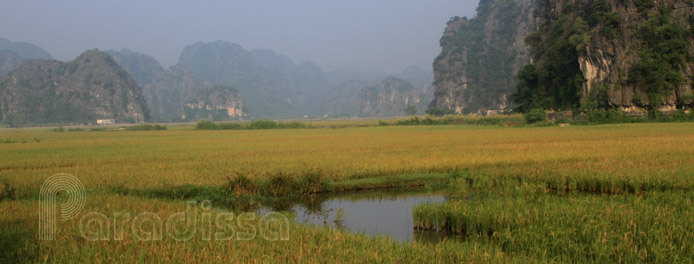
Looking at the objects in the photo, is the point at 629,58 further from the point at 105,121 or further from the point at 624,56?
the point at 105,121

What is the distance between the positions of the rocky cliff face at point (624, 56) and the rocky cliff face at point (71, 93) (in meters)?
104

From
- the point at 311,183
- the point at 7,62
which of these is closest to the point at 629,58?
the point at 311,183

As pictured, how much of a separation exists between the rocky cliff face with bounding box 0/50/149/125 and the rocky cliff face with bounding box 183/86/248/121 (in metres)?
21.4

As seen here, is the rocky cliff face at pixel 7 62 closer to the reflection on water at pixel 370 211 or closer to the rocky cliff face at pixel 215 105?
the rocky cliff face at pixel 215 105

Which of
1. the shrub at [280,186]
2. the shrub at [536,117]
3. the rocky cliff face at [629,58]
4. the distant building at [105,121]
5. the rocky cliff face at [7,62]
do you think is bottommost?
the shrub at [280,186]

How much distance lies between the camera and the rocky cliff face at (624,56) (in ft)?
118

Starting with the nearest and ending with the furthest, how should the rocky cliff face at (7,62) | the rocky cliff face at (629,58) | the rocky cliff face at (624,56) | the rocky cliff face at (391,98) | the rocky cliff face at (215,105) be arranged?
the rocky cliff face at (624,56) < the rocky cliff face at (629,58) < the rocky cliff face at (215,105) < the rocky cliff face at (391,98) < the rocky cliff face at (7,62)

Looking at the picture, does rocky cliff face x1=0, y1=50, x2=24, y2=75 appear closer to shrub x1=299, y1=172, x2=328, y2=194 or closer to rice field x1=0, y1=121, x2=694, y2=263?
rice field x1=0, y1=121, x2=694, y2=263

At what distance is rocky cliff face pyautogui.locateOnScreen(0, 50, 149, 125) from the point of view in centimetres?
10488

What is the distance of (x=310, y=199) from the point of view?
9789 millimetres

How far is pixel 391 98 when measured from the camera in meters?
170

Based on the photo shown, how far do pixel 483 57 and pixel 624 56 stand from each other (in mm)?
70830

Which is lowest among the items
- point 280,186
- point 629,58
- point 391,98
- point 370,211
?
point 370,211

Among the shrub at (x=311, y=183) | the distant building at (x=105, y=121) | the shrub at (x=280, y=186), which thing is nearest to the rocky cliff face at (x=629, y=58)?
the shrub at (x=311, y=183)
